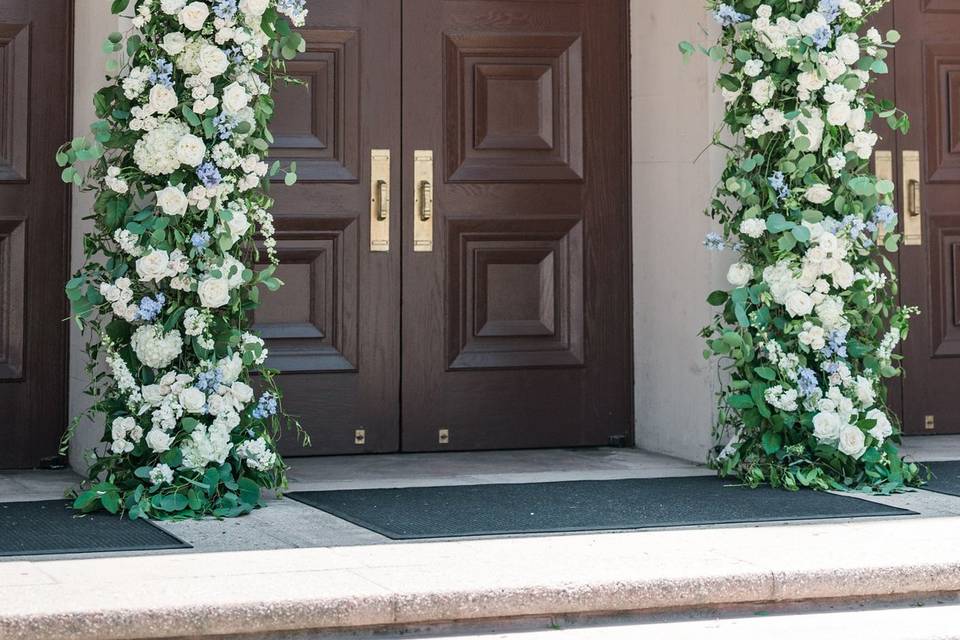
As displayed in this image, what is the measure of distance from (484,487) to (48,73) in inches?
87.9

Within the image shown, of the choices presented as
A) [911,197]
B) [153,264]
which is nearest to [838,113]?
[911,197]

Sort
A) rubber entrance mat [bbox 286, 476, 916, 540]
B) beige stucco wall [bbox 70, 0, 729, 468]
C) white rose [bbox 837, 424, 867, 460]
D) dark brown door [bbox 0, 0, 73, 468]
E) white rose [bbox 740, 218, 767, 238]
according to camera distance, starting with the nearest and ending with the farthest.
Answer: rubber entrance mat [bbox 286, 476, 916, 540] → white rose [bbox 837, 424, 867, 460] → white rose [bbox 740, 218, 767, 238] → dark brown door [bbox 0, 0, 73, 468] → beige stucco wall [bbox 70, 0, 729, 468]

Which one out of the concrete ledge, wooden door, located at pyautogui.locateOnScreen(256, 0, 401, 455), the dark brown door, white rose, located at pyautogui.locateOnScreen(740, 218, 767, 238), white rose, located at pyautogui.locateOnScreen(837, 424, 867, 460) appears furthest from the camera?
wooden door, located at pyautogui.locateOnScreen(256, 0, 401, 455)

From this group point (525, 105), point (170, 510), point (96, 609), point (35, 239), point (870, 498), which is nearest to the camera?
point (96, 609)

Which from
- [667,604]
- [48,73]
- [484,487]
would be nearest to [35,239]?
[48,73]

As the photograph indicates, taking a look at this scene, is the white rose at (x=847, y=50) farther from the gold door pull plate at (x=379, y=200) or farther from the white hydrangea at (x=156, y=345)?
the white hydrangea at (x=156, y=345)

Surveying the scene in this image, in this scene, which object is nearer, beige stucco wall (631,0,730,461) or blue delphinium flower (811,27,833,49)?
blue delphinium flower (811,27,833,49)

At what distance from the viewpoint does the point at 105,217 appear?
4395 mm

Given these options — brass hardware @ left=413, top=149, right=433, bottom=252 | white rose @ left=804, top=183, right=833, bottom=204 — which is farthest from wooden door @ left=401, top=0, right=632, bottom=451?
white rose @ left=804, top=183, right=833, bottom=204

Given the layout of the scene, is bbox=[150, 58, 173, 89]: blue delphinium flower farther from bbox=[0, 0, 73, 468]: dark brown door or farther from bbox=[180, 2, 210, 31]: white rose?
bbox=[0, 0, 73, 468]: dark brown door

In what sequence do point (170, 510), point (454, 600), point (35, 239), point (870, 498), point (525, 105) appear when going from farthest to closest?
point (525, 105) → point (35, 239) → point (870, 498) → point (170, 510) → point (454, 600)

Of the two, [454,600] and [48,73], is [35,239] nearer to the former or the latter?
[48,73]

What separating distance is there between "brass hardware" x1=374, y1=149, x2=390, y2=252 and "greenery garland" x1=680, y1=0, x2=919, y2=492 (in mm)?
1365

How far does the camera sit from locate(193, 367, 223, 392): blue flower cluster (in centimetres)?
432
